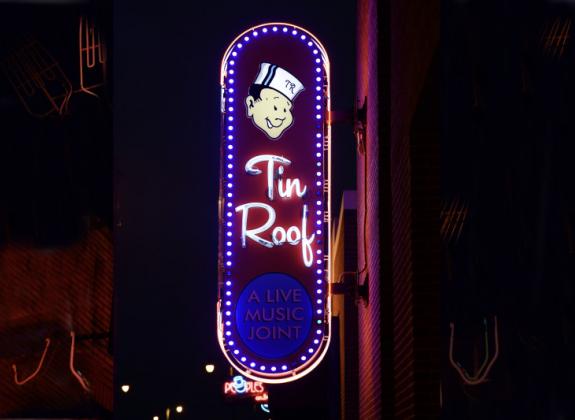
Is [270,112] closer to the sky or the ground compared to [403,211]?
closer to the sky

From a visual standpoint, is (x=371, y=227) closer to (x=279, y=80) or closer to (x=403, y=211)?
(x=279, y=80)

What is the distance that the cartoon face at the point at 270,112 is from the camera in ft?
34.1

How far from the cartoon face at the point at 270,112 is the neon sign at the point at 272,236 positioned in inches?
0.4

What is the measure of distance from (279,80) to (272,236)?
1.79m

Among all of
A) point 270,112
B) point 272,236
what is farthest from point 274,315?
point 270,112

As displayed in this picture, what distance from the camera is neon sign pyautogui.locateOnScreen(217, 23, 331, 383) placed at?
33.1 feet

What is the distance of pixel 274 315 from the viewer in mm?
10195

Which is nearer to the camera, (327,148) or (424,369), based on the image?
(424,369)

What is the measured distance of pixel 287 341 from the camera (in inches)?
399

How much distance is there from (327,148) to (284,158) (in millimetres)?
519

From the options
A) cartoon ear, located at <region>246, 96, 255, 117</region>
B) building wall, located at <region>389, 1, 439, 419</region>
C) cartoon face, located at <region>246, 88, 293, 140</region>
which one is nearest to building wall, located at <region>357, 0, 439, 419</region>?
building wall, located at <region>389, 1, 439, 419</region>

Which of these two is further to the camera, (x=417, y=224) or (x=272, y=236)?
(x=272, y=236)

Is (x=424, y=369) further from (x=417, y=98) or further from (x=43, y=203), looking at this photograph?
(x=43, y=203)

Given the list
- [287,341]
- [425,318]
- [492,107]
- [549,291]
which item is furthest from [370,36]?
[549,291]
